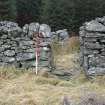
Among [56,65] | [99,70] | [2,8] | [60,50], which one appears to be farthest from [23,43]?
[2,8]

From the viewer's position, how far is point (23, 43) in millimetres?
10070

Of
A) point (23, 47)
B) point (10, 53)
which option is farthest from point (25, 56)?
point (10, 53)

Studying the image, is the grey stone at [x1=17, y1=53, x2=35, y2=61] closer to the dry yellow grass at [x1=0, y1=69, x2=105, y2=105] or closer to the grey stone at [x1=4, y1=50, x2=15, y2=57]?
the grey stone at [x1=4, y1=50, x2=15, y2=57]

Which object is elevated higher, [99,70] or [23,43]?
[23,43]

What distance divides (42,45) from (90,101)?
14.2ft

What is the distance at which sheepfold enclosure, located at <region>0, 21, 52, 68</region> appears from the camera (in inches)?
395

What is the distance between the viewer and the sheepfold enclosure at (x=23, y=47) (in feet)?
32.9

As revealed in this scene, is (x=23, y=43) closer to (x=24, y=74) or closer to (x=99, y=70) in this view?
(x=24, y=74)

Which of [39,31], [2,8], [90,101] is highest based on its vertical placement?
[2,8]

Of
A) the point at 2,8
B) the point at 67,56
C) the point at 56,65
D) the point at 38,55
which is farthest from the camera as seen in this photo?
the point at 2,8

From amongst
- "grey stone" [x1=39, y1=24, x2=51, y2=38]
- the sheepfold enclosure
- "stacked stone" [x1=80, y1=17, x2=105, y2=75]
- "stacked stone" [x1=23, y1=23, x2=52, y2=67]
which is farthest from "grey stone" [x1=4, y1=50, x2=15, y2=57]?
"stacked stone" [x1=80, y1=17, x2=105, y2=75]

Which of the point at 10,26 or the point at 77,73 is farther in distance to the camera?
the point at 10,26

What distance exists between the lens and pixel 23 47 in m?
10.0

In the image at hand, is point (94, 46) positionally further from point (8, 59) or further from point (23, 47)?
point (8, 59)
